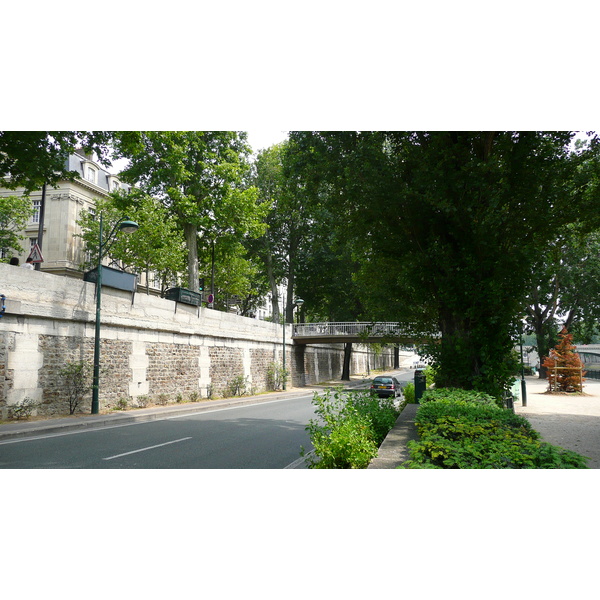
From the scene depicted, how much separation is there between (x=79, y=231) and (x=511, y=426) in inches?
1480

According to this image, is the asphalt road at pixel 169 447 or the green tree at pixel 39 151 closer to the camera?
the asphalt road at pixel 169 447

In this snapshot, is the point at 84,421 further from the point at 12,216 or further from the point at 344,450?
the point at 12,216

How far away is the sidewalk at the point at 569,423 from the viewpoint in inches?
344

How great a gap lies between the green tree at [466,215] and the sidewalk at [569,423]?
179 cm

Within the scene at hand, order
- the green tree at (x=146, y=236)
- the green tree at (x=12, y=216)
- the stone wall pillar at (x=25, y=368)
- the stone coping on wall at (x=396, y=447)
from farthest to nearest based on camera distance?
the green tree at (x=12, y=216)
the green tree at (x=146, y=236)
the stone wall pillar at (x=25, y=368)
the stone coping on wall at (x=396, y=447)

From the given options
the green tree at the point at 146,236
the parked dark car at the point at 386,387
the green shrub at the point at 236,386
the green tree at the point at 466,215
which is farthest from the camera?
the green tree at the point at 146,236

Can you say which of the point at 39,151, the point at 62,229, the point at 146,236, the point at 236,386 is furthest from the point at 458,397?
the point at 62,229

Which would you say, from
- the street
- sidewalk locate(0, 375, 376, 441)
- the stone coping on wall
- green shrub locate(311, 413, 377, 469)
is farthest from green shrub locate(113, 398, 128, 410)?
green shrub locate(311, 413, 377, 469)

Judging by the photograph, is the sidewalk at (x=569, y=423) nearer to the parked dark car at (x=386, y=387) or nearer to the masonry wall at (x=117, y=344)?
the parked dark car at (x=386, y=387)

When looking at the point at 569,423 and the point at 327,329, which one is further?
the point at 327,329

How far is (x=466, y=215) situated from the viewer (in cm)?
893

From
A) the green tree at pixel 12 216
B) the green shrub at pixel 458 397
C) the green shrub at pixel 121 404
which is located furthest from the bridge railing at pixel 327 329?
the green shrub at pixel 458 397

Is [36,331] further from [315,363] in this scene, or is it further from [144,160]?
[315,363]

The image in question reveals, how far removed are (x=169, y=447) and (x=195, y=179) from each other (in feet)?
62.7
